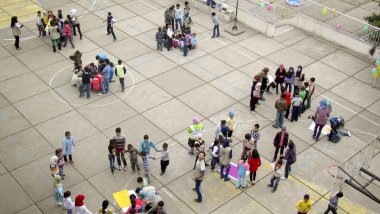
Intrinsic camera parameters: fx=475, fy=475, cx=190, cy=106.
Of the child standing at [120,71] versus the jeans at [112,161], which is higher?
the child standing at [120,71]

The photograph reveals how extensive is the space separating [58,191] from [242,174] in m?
5.33

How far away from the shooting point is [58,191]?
44.0 ft

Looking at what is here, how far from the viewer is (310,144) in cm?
1653

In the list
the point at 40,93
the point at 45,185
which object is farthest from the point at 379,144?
the point at 40,93

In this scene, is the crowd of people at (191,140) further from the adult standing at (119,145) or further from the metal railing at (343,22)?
the metal railing at (343,22)

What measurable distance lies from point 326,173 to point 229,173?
3166 mm

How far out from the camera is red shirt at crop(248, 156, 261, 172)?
46.0 feet

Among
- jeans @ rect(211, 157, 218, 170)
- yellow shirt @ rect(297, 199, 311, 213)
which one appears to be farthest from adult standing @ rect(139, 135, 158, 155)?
yellow shirt @ rect(297, 199, 311, 213)

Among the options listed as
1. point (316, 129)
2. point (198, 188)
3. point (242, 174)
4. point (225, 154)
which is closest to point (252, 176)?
point (242, 174)

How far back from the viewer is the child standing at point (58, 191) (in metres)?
13.2

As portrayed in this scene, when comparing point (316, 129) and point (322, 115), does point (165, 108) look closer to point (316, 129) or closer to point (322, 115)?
point (316, 129)

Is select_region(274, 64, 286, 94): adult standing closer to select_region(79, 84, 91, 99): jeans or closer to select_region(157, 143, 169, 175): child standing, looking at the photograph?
select_region(157, 143, 169, 175): child standing

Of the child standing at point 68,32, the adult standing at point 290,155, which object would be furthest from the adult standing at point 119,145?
the child standing at point 68,32

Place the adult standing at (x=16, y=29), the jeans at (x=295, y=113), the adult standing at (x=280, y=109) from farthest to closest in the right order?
the adult standing at (x=16, y=29)
the jeans at (x=295, y=113)
the adult standing at (x=280, y=109)
